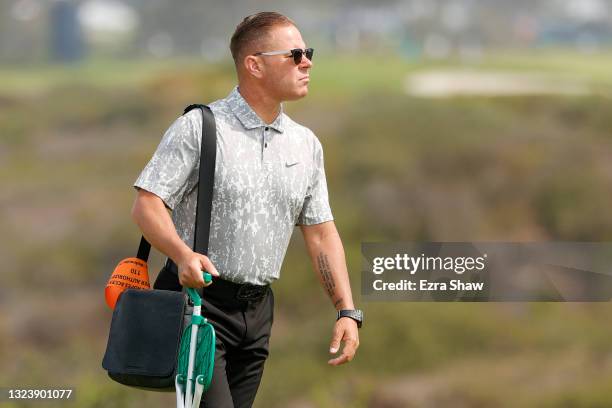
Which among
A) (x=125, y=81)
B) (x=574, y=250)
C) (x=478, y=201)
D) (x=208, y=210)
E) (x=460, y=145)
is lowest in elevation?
(x=208, y=210)

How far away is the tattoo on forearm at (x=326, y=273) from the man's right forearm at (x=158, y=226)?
2.17 ft

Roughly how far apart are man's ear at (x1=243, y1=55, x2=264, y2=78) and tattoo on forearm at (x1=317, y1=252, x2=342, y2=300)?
65 cm

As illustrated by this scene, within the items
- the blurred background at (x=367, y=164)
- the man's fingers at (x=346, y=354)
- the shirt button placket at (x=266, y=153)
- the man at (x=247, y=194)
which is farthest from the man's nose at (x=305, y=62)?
the blurred background at (x=367, y=164)

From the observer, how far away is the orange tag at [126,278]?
13.1ft

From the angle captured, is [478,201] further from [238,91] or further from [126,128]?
[238,91]

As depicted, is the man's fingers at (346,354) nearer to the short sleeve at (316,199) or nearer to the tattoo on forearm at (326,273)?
the tattoo on forearm at (326,273)

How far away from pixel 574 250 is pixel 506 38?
37.7 feet

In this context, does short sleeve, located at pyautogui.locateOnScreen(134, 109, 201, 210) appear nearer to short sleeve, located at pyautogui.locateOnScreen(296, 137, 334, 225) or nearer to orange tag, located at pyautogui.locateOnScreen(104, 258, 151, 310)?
orange tag, located at pyautogui.locateOnScreen(104, 258, 151, 310)

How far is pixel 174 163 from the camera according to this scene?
3.87 m

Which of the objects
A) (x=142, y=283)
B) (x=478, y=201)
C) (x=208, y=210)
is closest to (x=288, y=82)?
(x=208, y=210)

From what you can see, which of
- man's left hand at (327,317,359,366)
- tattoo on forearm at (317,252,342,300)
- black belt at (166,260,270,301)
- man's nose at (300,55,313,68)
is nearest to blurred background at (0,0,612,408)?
tattoo on forearm at (317,252,342,300)

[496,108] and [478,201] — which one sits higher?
[496,108]

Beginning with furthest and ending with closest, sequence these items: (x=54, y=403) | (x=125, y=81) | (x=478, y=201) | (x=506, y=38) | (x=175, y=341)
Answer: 1. (x=506, y=38)
2. (x=125, y=81)
3. (x=478, y=201)
4. (x=54, y=403)
5. (x=175, y=341)

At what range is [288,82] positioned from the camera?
411 cm
